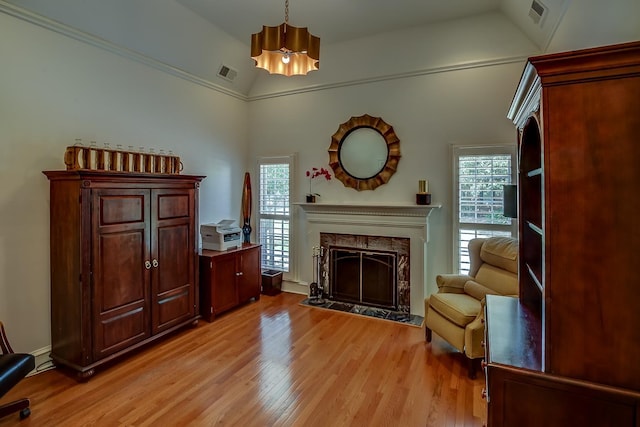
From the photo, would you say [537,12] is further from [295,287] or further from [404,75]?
[295,287]

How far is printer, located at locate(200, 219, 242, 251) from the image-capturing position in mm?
4254

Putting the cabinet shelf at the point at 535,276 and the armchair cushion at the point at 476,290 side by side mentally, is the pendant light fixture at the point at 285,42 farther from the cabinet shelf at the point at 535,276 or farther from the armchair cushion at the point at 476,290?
the armchair cushion at the point at 476,290

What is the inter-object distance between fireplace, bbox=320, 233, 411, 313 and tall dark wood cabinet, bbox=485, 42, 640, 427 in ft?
9.51

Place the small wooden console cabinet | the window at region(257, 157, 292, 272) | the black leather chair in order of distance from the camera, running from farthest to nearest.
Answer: the window at region(257, 157, 292, 272) < the small wooden console cabinet < the black leather chair

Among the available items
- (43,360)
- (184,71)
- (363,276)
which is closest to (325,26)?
(184,71)

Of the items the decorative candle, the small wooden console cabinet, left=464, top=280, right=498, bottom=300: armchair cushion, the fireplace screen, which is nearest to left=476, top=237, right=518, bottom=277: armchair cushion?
left=464, top=280, right=498, bottom=300: armchair cushion

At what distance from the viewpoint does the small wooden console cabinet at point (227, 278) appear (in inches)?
157

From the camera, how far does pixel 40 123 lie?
2.90m

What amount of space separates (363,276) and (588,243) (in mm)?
3400

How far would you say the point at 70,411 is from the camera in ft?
7.70

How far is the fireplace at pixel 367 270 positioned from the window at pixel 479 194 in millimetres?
674

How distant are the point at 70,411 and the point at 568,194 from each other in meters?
3.30

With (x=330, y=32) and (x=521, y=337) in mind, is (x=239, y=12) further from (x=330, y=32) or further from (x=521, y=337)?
(x=521, y=337)

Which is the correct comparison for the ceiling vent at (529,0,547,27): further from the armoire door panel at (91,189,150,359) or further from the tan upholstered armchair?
the armoire door panel at (91,189,150,359)
